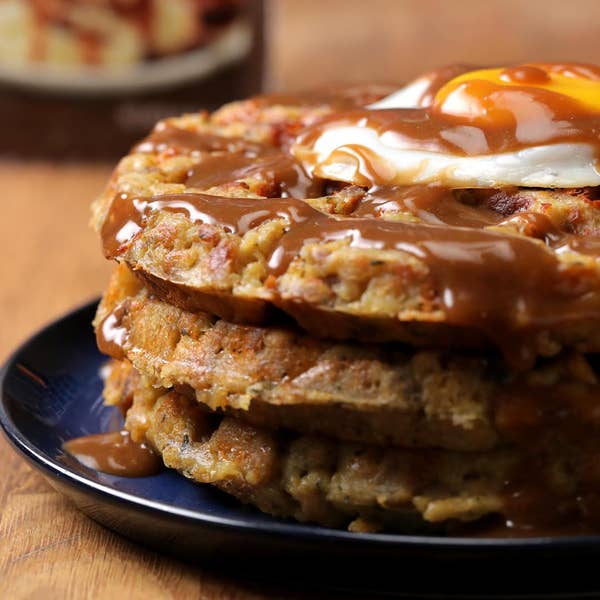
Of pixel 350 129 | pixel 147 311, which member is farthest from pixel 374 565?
pixel 350 129

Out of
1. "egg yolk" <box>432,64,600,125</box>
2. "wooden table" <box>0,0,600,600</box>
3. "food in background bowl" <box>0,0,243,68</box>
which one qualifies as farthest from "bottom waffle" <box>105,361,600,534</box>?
"food in background bowl" <box>0,0,243,68</box>

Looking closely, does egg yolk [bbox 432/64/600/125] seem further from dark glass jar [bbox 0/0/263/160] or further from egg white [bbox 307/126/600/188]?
dark glass jar [bbox 0/0/263/160]

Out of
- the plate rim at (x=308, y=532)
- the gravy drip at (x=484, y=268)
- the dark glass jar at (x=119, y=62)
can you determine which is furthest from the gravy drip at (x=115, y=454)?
the dark glass jar at (x=119, y=62)

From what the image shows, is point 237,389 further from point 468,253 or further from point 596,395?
point 596,395

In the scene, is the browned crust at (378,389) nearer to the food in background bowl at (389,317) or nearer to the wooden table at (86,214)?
the food in background bowl at (389,317)

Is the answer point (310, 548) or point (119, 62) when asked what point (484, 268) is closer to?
point (310, 548)

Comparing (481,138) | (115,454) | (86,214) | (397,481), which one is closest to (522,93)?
(481,138)
